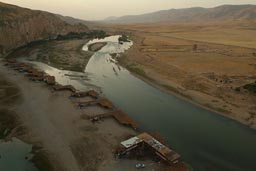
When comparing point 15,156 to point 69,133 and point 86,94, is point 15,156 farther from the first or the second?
point 86,94

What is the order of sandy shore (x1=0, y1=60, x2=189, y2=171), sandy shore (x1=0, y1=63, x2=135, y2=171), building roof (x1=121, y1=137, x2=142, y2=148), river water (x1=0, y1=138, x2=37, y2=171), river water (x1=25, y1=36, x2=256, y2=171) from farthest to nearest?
river water (x1=25, y1=36, x2=256, y2=171) < building roof (x1=121, y1=137, x2=142, y2=148) < sandy shore (x1=0, y1=63, x2=135, y2=171) < sandy shore (x1=0, y1=60, x2=189, y2=171) < river water (x1=0, y1=138, x2=37, y2=171)

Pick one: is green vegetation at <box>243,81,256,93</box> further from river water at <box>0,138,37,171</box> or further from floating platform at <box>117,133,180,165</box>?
river water at <box>0,138,37,171</box>

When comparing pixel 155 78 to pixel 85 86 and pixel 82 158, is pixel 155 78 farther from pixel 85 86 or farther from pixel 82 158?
pixel 82 158

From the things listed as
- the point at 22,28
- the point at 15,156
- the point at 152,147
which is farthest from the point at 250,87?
the point at 22,28

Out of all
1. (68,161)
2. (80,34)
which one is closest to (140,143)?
(68,161)

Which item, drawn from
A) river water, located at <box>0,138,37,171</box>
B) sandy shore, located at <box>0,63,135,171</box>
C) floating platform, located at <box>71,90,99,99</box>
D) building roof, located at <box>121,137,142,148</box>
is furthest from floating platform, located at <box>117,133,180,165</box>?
floating platform, located at <box>71,90,99,99</box>

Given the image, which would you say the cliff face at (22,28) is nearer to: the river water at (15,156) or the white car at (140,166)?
the river water at (15,156)
